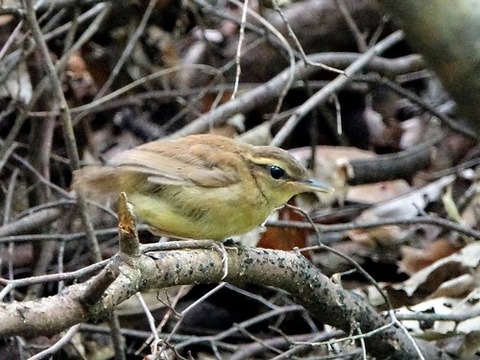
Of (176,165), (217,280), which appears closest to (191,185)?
(176,165)

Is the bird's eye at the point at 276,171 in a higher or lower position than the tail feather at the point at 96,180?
lower

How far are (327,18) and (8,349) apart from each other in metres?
3.70

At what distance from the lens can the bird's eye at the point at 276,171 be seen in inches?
135

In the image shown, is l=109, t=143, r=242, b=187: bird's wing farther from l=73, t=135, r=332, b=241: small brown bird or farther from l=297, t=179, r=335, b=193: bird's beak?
l=297, t=179, r=335, b=193: bird's beak

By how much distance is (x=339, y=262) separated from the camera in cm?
501

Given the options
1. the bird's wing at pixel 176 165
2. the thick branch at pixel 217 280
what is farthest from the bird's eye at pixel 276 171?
the thick branch at pixel 217 280

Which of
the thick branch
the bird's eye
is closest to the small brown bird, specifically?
the bird's eye

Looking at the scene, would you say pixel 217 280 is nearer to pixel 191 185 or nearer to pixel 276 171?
pixel 191 185

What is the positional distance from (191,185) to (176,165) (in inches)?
3.7

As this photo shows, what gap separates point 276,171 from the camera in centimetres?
344

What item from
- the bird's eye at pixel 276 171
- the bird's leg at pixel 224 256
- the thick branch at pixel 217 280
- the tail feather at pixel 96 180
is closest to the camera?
the thick branch at pixel 217 280

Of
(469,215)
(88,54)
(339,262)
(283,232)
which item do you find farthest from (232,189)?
(88,54)

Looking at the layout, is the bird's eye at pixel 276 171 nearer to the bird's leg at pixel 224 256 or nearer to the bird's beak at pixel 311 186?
the bird's beak at pixel 311 186

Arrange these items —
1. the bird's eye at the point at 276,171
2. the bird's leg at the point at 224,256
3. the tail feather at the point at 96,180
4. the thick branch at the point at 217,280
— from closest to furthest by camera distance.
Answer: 1. the thick branch at the point at 217,280
2. the bird's leg at the point at 224,256
3. the tail feather at the point at 96,180
4. the bird's eye at the point at 276,171
